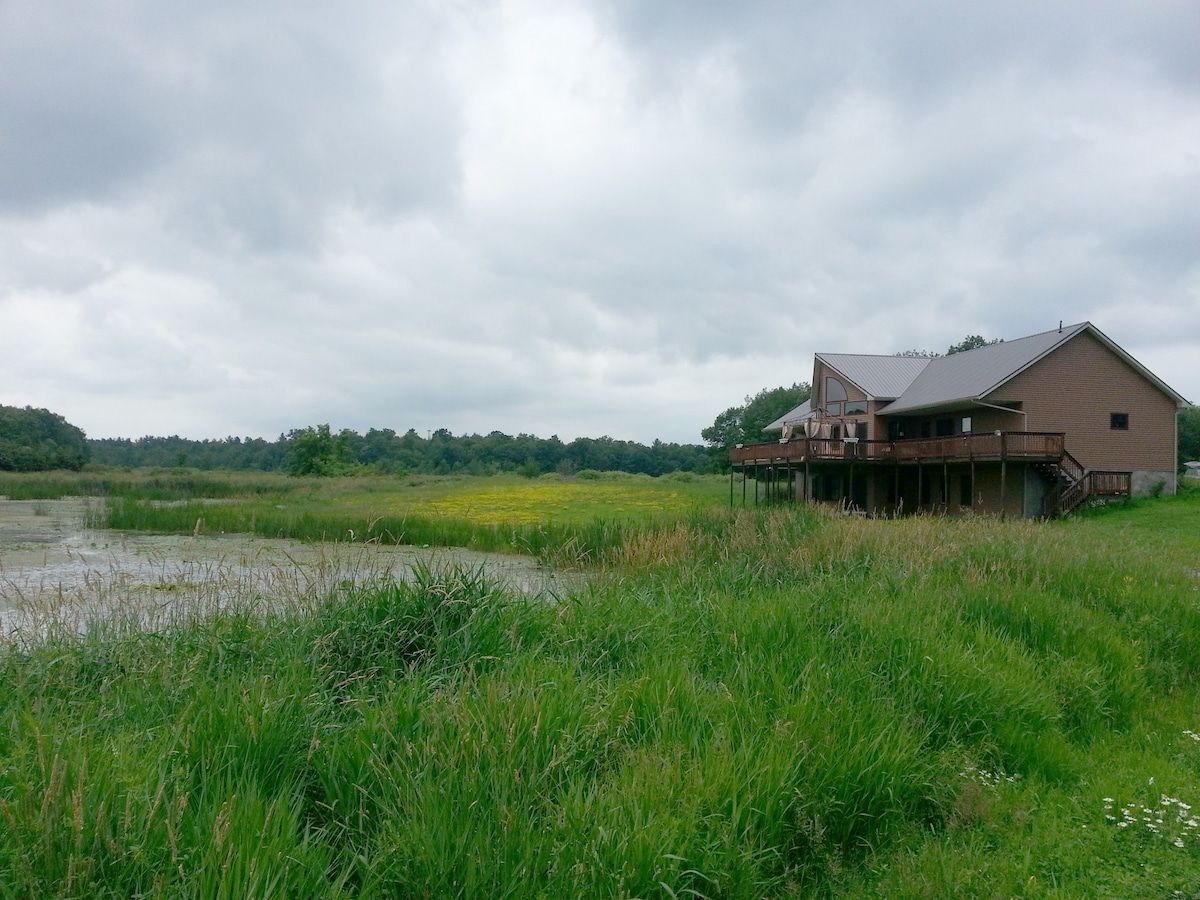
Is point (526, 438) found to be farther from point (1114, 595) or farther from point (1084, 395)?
point (1114, 595)

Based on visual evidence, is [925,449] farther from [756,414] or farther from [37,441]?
[37,441]

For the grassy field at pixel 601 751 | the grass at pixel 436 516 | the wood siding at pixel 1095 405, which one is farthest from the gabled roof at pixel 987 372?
the grassy field at pixel 601 751

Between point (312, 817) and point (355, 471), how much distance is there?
78.8 meters

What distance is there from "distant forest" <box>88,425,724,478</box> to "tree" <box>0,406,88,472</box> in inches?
159

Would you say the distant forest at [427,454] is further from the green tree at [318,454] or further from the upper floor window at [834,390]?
the upper floor window at [834,390]

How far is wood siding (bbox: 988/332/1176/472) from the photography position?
3070 cm

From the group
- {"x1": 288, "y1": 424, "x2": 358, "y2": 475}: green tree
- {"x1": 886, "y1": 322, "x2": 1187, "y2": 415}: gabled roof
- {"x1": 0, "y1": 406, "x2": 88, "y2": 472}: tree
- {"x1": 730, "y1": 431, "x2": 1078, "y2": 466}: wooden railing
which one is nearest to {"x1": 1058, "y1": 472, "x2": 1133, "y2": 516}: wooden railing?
{"x1": 730, "y1": 431, "x2": 1078, "y2": 466}: wooden railing

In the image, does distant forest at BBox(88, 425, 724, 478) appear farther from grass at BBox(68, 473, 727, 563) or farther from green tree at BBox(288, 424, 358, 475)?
grass at BBox(68, 473, 727, 563)

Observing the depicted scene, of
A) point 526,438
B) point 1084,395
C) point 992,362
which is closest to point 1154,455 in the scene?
point 1084,395

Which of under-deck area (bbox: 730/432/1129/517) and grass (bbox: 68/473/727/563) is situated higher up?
under-deck area (bbox: 730/432/1129/517)

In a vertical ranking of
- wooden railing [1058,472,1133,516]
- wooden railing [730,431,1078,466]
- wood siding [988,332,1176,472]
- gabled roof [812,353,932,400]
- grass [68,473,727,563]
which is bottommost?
grass [68,473,727,563]

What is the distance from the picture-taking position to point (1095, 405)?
3136 centimetres

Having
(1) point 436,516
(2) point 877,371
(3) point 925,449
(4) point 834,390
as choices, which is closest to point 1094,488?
(3) point 925,449

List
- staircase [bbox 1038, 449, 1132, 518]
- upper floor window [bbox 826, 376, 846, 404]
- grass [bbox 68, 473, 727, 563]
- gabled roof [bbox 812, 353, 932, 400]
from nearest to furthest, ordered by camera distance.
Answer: grass [bbox 68, 473, 727, 563]
staircase [bbox 1038, 449, 1132, 518]
gabled roof [bbox 812, 353, 932, 400]
upper floor window [bbox 826, 376, 846, 404]
